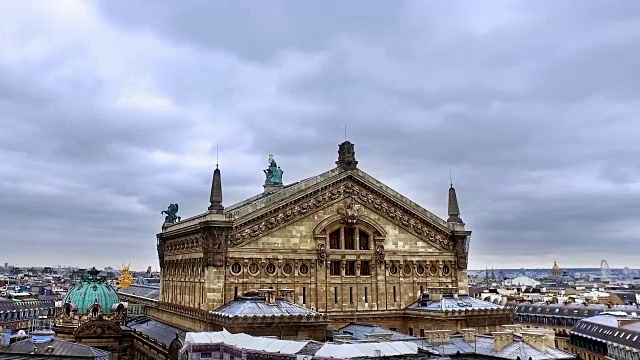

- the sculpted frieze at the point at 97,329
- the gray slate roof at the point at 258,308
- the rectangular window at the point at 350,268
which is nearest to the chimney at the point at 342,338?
the gray slate roof at the point at 258,308

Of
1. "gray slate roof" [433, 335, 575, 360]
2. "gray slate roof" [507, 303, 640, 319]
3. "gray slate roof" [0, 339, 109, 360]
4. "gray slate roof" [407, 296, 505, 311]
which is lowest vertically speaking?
"gray slate roof" [507, 303, 640, 319]

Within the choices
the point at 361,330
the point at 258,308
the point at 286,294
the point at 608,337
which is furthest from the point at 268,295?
the point at 608,337

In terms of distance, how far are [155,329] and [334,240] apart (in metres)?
24.0

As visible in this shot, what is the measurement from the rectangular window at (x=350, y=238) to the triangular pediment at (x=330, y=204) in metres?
2.83

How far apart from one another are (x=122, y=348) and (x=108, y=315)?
5.14 meters

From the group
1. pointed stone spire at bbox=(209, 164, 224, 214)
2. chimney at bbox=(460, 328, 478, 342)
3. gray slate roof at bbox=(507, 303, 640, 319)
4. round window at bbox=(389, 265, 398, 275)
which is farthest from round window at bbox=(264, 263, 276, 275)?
gray slate roof at bbox=(507, 303, 640, 319)

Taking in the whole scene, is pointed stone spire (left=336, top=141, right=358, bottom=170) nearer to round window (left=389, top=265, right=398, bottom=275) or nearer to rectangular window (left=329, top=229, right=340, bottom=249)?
rectangular window (left=329, top=229, right=340, bottom=249)

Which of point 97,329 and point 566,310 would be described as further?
point 566,310

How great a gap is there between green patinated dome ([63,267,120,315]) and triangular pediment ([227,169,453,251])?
82.0 feet

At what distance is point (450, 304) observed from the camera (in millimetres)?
60344

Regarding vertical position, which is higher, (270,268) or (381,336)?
(270,268)

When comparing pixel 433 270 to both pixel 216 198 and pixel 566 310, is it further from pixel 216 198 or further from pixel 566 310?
pixel 566 310

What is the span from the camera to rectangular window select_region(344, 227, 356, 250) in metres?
61.4

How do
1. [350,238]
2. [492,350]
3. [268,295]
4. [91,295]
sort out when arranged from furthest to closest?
[91,295]
[350,238]
[268,295]
[492,350]
